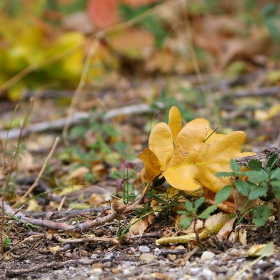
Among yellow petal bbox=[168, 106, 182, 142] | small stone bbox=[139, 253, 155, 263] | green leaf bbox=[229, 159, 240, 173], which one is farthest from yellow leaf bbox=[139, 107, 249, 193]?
small stone bbox=[139, 253, 155, 263]

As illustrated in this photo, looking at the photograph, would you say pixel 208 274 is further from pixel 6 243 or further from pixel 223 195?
pixel 6 243

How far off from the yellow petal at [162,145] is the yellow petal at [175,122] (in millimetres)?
53

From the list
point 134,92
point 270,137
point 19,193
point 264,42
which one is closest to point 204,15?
point 264,42

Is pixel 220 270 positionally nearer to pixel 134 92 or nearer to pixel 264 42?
pixel 134 92

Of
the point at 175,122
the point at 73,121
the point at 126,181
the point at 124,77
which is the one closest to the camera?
the point at 175,122

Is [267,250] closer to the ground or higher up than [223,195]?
closer to the ground

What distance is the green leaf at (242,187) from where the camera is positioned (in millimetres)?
1196

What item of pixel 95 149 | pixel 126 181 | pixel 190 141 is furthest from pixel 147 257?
pixel 95 149

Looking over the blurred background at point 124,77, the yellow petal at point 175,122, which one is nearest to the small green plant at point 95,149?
the blurred background at point 124,77

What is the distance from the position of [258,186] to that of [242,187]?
0.04 meters

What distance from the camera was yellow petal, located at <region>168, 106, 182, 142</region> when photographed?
1436 mm

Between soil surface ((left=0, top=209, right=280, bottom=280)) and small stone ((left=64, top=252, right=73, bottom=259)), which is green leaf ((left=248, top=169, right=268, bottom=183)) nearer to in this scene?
soil surface ((left=0, top=209, right=280, bottom=280))

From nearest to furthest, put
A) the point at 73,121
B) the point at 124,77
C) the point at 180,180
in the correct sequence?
the point at 180,180 → the point at 73,121 → the point at 124,77

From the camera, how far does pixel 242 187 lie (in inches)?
47.5
